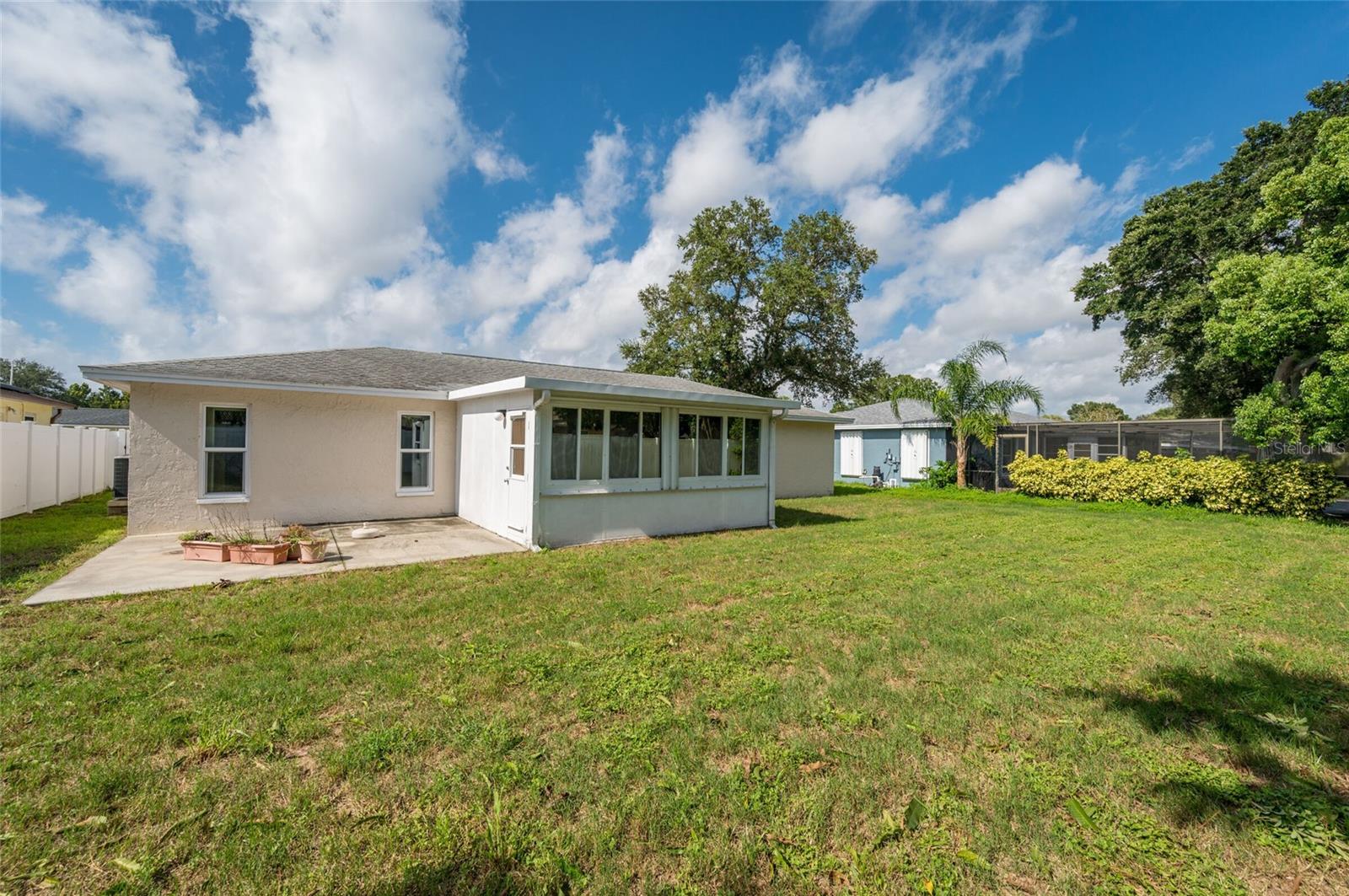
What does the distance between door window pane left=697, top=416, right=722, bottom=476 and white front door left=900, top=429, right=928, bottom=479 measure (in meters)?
12.8

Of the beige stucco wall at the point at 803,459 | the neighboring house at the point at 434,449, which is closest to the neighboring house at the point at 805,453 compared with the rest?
the beige stucco wall at the point at 803,459

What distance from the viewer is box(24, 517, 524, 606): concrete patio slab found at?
223 inches

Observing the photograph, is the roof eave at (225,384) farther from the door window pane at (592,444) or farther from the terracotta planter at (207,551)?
the door window pane at (592,444)

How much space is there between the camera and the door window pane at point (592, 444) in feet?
28.2

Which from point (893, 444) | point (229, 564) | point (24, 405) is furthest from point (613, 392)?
point (24, 405)

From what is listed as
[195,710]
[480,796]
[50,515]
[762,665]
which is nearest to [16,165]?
[50,515]

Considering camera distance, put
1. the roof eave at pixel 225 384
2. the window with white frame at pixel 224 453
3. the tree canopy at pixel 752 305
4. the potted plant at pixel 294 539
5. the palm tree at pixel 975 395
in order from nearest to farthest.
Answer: the potted plant at pixel 294 539 < the roof eave at pixel 225 384 < the window with white frame at pixel 224 453 < the palm tree at pixel 975 395 < the tree canopy at pixel 752 305

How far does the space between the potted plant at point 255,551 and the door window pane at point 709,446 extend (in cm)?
651

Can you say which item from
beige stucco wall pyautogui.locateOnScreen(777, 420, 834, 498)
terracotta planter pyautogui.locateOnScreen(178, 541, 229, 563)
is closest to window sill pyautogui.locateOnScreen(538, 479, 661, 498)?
terracotta planter pyautogui.locateOnScreen(178, 541, 229, 563)

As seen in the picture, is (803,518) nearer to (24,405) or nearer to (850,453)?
(850,453)

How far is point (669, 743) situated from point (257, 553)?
6.58 m

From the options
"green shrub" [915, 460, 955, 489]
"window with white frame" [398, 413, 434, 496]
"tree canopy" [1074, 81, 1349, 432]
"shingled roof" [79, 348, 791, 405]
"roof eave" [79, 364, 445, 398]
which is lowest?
"green shrub" [915, 460, 955, 489]

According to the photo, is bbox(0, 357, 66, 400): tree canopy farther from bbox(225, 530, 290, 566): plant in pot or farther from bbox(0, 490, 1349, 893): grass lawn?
bbox(0, 490, 1349, 893): grass lawn

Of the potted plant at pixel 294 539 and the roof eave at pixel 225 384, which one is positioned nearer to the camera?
the potted plant at pixel 294 539
